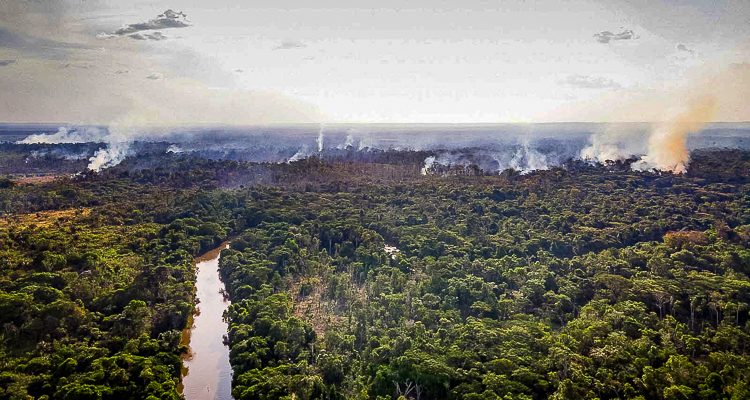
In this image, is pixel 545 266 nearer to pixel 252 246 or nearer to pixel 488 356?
pixel 488 356

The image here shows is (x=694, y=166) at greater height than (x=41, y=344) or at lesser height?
greater

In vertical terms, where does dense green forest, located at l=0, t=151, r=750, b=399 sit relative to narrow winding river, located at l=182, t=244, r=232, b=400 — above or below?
above

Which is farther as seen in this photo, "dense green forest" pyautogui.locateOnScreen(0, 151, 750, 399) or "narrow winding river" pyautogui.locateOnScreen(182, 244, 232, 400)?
"narrow winding river" pyautogui.locateOnScreen(182, 244, 232, 400)

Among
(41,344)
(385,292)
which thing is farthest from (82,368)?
(385,292)

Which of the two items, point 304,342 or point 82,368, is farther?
point 304,342
